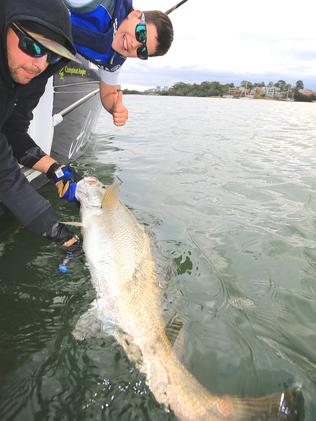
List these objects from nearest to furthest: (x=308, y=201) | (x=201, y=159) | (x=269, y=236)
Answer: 1. (x=269, y=236)
2. (x=308, y=201)
3. (x=201, y=159)

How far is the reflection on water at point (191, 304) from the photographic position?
247 centimetres

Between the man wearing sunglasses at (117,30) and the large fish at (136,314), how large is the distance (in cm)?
136

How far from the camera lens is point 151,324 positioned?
2.76 metres

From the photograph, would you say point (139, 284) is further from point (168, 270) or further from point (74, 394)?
point (74, 394)

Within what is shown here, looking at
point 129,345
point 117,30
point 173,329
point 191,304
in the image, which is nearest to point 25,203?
point 129,345

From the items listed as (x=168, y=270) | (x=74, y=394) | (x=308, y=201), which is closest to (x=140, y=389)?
(x=74, y=394)

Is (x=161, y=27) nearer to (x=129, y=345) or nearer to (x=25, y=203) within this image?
(x=25, y=203)

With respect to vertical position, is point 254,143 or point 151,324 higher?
point 151,324

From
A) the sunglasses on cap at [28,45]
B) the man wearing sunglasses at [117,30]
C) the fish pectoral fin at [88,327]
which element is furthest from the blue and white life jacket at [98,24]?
the fish pectoral fin at [88,327]

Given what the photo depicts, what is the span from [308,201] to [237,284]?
319cm

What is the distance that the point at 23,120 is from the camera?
4.05 metres

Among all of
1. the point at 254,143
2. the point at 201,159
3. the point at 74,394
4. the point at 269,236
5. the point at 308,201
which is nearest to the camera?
the point at 74,394

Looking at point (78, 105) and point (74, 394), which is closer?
point (74, 394)

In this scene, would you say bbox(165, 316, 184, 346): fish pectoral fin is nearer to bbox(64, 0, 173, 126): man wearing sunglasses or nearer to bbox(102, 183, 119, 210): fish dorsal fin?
bbox(102, 183, 119, 210): fish dorsal fin
